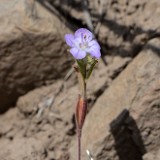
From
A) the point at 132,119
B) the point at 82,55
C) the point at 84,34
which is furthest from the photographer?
the point at 132,119

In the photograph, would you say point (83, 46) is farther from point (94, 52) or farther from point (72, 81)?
point (72, 81)

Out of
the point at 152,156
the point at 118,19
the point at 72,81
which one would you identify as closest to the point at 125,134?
the point at 152,156

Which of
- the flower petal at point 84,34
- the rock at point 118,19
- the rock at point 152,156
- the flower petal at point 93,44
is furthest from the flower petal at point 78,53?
the rock at point 118,19

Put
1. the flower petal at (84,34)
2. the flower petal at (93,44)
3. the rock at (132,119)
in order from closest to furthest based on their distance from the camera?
1. the flower petal at (93,44)
2. the flower petal at (84,34)
3. the rock at (132,119)

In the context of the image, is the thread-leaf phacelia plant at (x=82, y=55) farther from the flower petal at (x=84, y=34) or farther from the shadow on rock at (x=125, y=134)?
Answer: the shadow on rock at (x=125, y=134)

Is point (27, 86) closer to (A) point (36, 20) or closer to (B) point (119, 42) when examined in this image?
(A) point (36, 20)

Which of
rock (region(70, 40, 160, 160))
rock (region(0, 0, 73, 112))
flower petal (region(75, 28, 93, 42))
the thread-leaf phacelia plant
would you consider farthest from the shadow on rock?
rock (region(0, 0, 73, 112))
